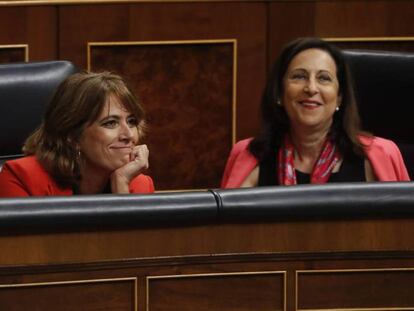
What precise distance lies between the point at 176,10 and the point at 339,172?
3.38ft

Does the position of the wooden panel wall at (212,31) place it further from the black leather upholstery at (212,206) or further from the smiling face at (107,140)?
the black leather upholstery at (212,206)

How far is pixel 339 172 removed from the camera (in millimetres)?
2502

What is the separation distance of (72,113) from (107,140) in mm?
79

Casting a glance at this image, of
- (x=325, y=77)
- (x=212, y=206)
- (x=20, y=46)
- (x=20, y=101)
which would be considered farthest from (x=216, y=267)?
(x=20, y=46)

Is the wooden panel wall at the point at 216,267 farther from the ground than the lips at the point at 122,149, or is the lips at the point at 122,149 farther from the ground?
the lips at the point at 122,149

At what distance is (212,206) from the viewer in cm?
182

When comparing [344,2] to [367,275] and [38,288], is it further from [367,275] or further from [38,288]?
[38,288]

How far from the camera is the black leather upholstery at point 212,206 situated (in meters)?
1.76

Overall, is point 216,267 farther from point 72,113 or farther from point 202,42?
point 202,42

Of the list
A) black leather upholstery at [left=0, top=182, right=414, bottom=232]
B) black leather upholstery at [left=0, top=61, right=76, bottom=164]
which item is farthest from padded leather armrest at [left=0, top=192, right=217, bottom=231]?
black leather upholstery at [left=0, top=61, right=76, bottom=164]

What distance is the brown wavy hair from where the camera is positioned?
2.23 metres

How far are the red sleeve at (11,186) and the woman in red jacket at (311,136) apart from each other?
0.50 metres

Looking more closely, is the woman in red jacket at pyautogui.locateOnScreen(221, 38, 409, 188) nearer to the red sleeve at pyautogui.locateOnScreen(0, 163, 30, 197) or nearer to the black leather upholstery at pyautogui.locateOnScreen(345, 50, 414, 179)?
the black leather upholstery at pyautogui.locateOnScreen(345, 50, 414, 179)

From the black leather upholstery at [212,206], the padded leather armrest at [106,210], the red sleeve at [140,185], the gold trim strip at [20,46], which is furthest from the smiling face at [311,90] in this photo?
the gold trim strip at [20,46]
